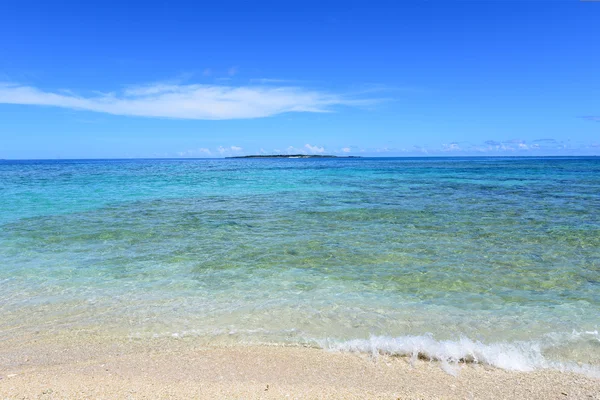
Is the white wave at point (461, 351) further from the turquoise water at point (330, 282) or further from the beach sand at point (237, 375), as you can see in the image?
the beach sand at point (237, 375)

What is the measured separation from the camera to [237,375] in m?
4.53

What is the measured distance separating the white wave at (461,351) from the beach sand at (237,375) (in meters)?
0.13

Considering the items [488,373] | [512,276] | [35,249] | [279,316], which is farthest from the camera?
[35,249]

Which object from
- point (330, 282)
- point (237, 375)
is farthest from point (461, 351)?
point (330, 282)

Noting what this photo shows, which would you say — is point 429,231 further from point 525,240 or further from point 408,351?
point 408,351

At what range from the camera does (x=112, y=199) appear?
2208 cm

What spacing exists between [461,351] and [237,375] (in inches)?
110

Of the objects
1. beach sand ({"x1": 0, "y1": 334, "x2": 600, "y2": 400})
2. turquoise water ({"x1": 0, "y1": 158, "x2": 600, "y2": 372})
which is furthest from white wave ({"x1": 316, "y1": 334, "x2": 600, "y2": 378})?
beach sand ({"x1": 0, "y1": 334, "x2": 600, "y2": 400})

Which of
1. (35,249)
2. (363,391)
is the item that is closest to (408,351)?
(363,391)

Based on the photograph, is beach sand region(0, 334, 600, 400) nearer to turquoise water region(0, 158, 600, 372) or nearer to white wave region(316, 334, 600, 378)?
white wave region(316, 334, 600, 378)

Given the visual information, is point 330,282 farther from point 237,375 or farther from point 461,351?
point 237,375

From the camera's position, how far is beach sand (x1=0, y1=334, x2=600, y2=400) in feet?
13.5

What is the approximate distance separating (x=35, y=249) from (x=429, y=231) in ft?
36.2

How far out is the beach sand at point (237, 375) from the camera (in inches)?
162
